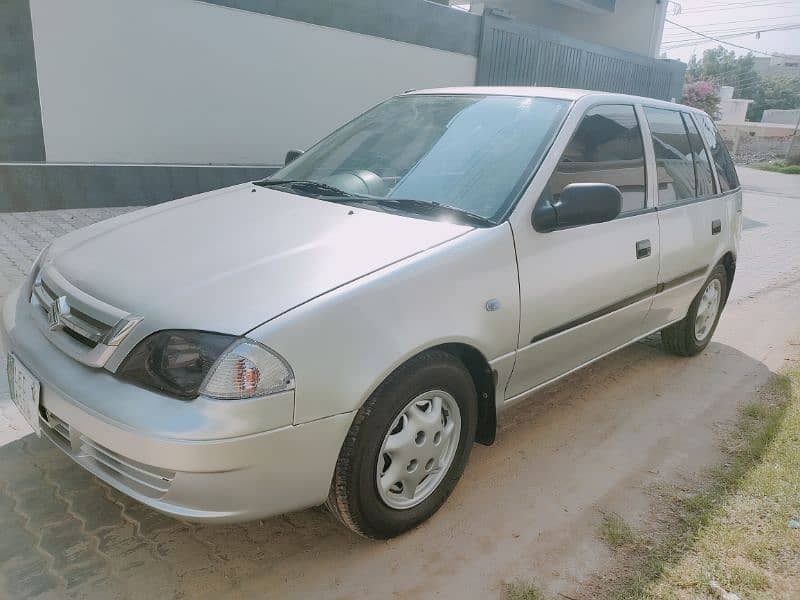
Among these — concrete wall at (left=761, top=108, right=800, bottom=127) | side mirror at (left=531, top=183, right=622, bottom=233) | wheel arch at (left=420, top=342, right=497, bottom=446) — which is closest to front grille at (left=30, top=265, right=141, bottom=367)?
wheel arch at (left=420, top=342, right=497, bottom=446)

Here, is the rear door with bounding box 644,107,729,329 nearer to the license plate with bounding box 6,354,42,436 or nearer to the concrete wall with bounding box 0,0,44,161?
the license plate with bounding box 6,354,42,436

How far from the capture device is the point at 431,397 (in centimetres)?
259

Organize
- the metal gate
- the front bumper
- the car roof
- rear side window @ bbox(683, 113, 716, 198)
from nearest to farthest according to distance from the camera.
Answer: the front bumper < the car roof < rear side window @ bbox(683, 113, 716, 198) < the metal gate

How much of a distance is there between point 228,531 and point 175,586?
35 centimetres

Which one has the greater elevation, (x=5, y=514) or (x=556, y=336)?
(x=556, y=336)

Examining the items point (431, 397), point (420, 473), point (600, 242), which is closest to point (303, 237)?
point (431, 397)

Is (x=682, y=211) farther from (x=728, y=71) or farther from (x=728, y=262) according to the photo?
(x=728, y=71)

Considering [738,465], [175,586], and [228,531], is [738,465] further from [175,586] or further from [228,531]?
[175,586]

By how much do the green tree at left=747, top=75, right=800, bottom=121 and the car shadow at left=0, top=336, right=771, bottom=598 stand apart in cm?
7647

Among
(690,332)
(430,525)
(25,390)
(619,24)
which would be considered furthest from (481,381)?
(619,24)

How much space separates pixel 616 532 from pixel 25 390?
2.42 m

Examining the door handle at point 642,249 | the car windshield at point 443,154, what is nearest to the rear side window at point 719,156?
the door handle at point 642,249

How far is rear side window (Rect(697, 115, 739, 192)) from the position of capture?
4676 millimetres

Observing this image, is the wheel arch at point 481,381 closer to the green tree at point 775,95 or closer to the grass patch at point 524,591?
the grass patch at point 524,591
